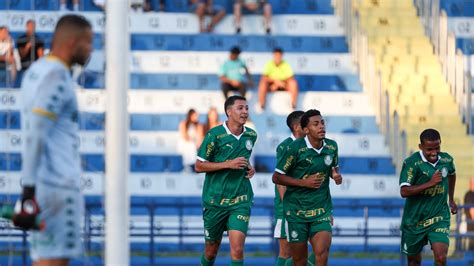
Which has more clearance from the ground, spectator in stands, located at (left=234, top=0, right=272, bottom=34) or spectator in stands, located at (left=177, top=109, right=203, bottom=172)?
spectator in stands, located at (left=234, top=0, right=272, bottom=34)

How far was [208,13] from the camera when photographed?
24531mm

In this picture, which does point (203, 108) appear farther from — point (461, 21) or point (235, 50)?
point (461, 21)

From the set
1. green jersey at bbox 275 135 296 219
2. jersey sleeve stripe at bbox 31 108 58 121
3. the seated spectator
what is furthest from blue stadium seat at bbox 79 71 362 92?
jersey sleeve stripe at bbox 31 108 58 121

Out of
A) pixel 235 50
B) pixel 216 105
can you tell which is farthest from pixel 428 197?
pixel 216 105

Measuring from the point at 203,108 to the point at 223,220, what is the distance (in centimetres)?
930

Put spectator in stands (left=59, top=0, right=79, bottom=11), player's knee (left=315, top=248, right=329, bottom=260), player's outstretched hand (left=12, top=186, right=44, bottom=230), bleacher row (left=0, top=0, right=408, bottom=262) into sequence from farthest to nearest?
spectator in stands (left=59, top=0, right=79, bottom=11) → bleacher row (left=0, top=0, right=408, bottom=262) → player's knee (left=315, top=248, right=329, bottom=260) → player's outstretched hand (left=12, top=186, right=44, bottom=230)

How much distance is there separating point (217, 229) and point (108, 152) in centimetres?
454

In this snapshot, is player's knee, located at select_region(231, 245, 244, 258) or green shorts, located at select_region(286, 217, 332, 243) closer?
player's knee, located at select_region(231, 245, 244, 258)

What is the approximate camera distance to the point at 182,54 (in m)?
24.3

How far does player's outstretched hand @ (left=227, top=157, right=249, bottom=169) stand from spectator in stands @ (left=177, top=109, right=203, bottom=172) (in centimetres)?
802

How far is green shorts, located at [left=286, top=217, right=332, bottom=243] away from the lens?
13664 millimetres

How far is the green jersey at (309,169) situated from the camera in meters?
13.7

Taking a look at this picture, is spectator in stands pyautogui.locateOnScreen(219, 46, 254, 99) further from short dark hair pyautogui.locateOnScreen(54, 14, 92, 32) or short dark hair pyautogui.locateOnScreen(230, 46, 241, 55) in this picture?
short dark hair pyautogui.locateOnScreen(54, 14, 92, 32)

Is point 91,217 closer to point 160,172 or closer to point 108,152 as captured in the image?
point 160,172
